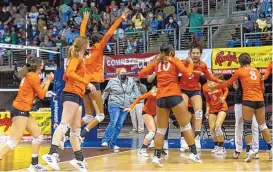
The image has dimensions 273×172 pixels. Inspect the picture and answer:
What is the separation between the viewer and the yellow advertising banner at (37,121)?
1630cm

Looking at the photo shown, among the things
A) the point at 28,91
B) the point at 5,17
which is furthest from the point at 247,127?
the point at 5,17

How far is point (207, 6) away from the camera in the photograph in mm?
20703

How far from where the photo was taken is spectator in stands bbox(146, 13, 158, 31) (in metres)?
19.9

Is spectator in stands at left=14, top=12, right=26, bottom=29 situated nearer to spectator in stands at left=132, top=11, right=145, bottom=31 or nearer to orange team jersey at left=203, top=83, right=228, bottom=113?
spectator in stands at left=132, top=11, right=145, bottom=31

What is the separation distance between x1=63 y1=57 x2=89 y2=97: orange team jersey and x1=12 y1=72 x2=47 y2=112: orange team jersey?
49cm

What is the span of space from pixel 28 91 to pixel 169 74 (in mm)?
2413

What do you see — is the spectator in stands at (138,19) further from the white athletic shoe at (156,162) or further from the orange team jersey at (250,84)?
the white athletic shoe at (156,162)

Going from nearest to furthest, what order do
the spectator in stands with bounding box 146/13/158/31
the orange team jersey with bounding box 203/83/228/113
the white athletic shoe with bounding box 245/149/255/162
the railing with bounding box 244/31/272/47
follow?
1. the white athletic shoe with bounding box 245/149/255/162
2. the orange team jersey with bounding box 203/83/228/113
3. the railing with bounding box 244/31/272/47
4. the spectator in stands with bounding box 146/13/158/31

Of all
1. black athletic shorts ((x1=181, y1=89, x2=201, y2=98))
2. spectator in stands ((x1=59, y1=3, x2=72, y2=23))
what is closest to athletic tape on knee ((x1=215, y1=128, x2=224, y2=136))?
black athletic shorts ((x1=181, y1=89, x2=201, y2=98))

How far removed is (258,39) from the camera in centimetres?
1683

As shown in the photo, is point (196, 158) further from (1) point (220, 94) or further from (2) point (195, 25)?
(2) point (195, 25)

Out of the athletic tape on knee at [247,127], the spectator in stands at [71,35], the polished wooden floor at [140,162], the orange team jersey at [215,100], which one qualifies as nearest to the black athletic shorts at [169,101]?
the polished wooden floor at [140,162]

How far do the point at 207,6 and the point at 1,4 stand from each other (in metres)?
13.1

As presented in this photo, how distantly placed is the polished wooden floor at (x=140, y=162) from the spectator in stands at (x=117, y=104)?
0.70 meters
